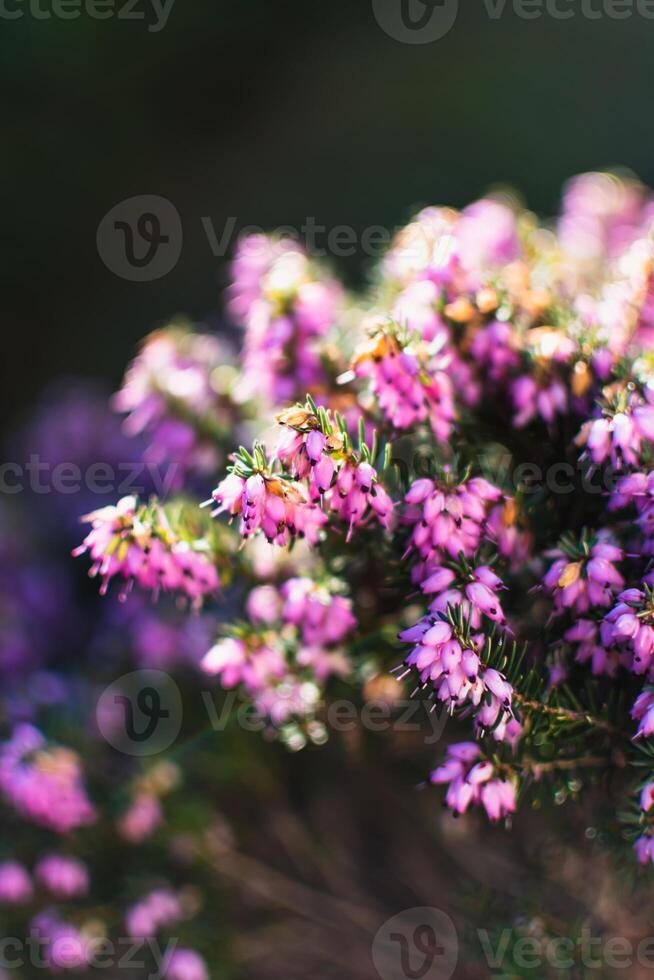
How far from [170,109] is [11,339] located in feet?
3.65

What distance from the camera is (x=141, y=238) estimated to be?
10.9 feet

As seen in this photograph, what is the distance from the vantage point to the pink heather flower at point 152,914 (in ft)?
6.02

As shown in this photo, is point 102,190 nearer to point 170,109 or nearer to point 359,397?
point 170,109

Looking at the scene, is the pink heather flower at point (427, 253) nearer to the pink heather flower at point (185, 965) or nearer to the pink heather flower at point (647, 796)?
the pink heather flower at point (647, 796)

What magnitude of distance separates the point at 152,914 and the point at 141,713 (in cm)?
40

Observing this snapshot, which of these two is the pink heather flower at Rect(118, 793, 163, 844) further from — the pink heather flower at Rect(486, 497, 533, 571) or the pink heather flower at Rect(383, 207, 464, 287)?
the pink heather flower at Rect(383, 207, 464, 287)

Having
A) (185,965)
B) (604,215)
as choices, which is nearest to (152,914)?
(185,965)

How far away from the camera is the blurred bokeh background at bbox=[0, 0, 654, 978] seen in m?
3.57

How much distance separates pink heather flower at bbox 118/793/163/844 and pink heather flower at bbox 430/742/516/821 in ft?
2.63

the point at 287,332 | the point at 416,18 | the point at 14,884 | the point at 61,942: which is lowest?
the point at 61,942

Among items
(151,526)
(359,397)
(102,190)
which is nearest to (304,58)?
(102,190)

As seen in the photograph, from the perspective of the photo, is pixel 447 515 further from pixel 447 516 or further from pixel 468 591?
pixel 468 591

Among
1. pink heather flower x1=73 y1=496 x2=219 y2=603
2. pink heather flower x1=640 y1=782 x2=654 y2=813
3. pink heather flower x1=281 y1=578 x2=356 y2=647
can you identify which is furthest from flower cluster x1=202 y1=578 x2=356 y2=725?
pink heather flower x1=640 y1=782 x2=654 y2=813

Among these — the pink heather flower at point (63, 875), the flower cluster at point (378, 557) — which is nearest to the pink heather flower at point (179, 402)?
the flower cluster at point (378, 557)
